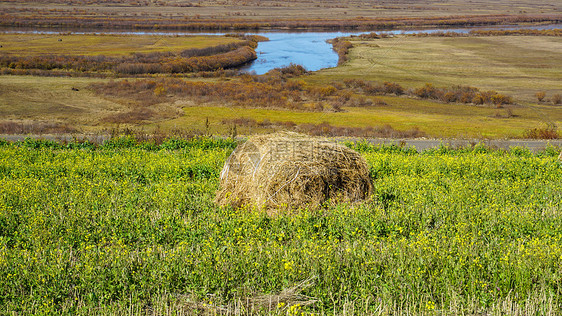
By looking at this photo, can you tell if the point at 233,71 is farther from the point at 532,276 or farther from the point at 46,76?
the point at 532,276

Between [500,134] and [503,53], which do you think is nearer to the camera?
[500,134]

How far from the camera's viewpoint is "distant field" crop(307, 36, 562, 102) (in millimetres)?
63500

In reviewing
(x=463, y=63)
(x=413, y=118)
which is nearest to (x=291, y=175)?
(x=413, y=118)

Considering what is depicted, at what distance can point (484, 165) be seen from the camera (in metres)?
17.4

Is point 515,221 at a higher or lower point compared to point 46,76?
higher

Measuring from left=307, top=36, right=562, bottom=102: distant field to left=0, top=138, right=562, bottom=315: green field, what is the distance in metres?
49.4

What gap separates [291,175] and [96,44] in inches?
3474

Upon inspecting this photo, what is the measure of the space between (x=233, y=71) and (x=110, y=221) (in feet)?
198

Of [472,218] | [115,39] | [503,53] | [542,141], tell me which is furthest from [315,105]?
[115,39]

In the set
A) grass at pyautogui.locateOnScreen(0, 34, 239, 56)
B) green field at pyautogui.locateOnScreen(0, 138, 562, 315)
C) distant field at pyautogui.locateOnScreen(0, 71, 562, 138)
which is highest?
green field at pyautogui.locateOnScreen(0, 138, 562, 315)

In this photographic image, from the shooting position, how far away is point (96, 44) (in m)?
91.0

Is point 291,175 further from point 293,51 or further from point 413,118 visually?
point 293,51

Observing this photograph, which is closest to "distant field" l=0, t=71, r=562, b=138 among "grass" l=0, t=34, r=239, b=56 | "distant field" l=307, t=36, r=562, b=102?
"distant field" l=307, t=36, r=562, b=102

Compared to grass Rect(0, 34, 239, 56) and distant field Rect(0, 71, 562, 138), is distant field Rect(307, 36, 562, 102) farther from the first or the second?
grass Rect(0, 34, 239, 56)
